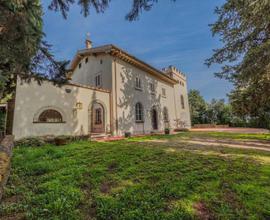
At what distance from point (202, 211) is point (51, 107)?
970cm

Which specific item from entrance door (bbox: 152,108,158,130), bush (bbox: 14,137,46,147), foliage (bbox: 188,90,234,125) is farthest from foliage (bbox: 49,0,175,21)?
foliage (bbox: 188,90,234,125)

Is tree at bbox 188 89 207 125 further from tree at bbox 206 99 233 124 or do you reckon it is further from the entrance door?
the entrance door

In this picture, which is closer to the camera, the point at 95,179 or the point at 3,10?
the point at 3,10

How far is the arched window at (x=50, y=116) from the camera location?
9820 mm

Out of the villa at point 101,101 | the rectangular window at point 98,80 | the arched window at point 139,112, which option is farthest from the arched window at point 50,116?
the arched window at point 139,112

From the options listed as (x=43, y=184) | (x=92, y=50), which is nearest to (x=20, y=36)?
(x=43, y=184)

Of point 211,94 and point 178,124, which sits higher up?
point 211,94

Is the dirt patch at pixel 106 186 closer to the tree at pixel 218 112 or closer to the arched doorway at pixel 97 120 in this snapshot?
the arched doorway at pixel 97 120

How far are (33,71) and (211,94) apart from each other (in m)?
38.2

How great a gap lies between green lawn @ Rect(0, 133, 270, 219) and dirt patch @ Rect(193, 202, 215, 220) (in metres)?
0.02

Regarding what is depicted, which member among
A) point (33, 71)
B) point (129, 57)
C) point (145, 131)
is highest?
point (129, 57)

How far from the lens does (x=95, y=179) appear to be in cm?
386

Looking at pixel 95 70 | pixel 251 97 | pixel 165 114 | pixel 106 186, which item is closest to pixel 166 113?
pixel 165 114

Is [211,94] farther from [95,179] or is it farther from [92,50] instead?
[95,179]
